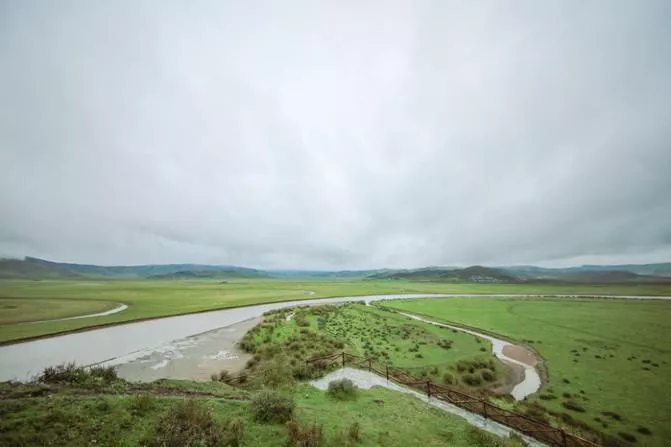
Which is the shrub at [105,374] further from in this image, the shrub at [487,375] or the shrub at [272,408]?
the shrub at [487,375]

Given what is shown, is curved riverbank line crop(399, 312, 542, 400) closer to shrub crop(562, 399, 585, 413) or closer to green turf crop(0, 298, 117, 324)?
shrub crop(562, 399, 585, 413)

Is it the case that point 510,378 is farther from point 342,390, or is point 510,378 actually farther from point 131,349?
point 131,349

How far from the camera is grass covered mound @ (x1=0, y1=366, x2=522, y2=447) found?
402 inches

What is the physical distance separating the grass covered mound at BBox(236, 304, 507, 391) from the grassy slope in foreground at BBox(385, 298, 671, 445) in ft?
18.4

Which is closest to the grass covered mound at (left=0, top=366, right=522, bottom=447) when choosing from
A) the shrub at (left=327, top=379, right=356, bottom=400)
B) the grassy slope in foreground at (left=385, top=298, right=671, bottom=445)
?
the shrub at (left=327, top=379, right=356, bottom=400)

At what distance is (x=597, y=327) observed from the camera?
1751 inches

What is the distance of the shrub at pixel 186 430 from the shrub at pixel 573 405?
22.2m

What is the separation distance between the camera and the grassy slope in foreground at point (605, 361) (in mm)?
18734

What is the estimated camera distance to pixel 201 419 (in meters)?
11.2

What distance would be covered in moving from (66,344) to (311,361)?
30.6m

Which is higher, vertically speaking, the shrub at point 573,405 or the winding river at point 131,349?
the winding river at point 131,349

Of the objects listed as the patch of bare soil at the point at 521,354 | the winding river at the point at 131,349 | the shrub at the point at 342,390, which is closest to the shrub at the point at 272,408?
the shrub at the point at 342,390

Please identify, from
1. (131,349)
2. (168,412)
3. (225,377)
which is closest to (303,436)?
(168,412)

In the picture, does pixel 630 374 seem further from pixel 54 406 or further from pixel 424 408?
pixel 54 406
